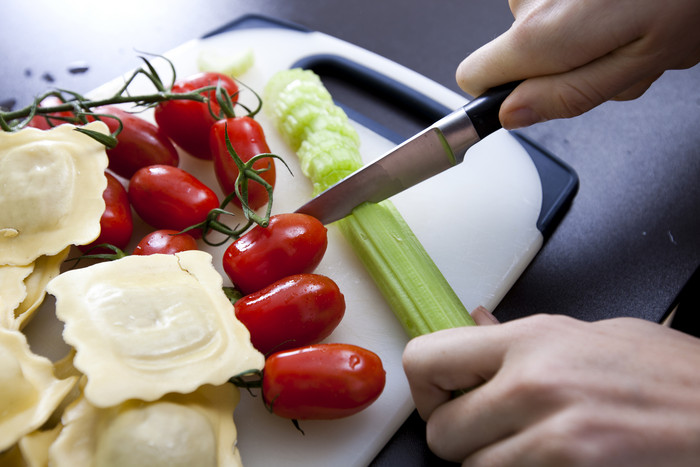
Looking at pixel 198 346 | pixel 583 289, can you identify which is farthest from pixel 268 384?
pixel 583 289

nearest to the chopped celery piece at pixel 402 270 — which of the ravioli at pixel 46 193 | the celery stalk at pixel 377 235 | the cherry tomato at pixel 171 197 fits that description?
the celery stalk at pixel 377 235

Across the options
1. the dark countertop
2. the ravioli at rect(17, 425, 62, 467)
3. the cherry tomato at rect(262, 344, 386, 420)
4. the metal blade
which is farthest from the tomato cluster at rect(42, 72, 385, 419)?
the ravioli at rect(17, 425, 62, 467)

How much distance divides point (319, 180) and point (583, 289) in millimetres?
678

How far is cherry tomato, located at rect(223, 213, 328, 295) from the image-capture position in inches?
48.1

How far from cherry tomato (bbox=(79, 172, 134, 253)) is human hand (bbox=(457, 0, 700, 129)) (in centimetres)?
83

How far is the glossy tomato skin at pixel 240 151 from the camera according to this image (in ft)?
4.50

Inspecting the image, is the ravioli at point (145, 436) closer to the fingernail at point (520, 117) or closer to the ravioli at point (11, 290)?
the ravioli at point (11, 290)

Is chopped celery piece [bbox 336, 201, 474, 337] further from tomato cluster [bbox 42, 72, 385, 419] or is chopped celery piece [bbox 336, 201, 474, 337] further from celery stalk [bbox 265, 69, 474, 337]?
tomato cluster [bbox 42, 72, 385, 419]

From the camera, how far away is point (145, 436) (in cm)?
93

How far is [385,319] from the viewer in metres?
1.30

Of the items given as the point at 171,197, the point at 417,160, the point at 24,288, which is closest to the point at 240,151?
the point at 171,197

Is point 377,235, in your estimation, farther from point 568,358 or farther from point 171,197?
point 568,358

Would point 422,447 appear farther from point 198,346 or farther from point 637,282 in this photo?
point 637,282

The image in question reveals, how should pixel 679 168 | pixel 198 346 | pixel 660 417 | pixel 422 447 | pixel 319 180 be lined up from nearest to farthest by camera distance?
pixel 660 417, pixel 198 346, pixel 422 447, pixel 319 180, pixel 679 168
